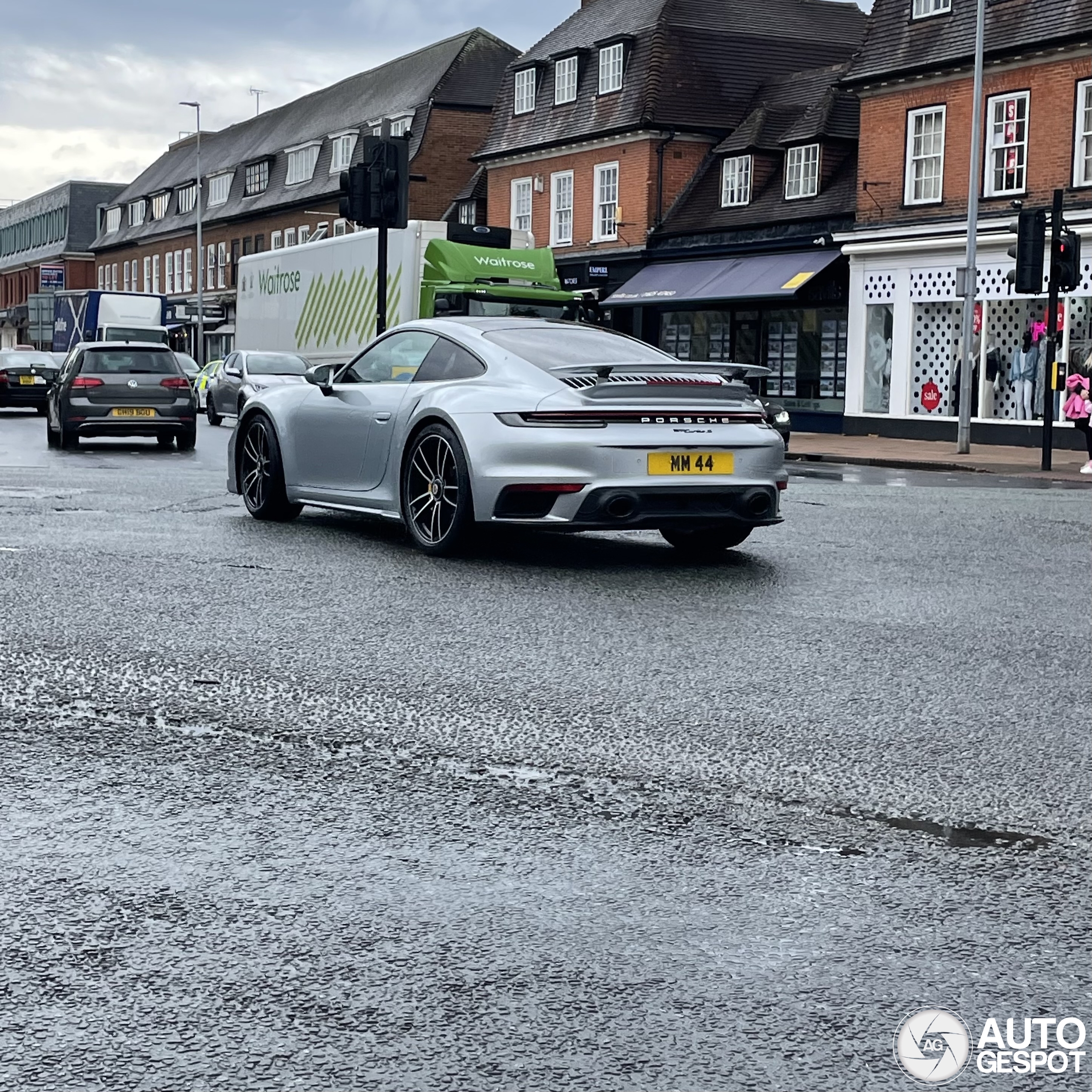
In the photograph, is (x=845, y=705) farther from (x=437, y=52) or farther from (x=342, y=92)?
(x=342, y=92)

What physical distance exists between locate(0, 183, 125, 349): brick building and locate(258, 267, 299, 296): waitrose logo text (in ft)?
202

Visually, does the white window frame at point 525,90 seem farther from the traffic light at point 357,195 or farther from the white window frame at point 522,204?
the traffic light at point 357,195

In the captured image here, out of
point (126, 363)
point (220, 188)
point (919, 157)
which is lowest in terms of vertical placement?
point (126, 363)

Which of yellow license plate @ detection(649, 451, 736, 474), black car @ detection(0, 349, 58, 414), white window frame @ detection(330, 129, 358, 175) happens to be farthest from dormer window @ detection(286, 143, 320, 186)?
yellow license plate @ detection(649, 451, 736, 474)

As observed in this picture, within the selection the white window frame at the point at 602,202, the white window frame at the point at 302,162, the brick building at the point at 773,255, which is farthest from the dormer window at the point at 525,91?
the white window frame at the point at 302,162

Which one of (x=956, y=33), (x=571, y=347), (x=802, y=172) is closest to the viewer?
(x=571, y=347)

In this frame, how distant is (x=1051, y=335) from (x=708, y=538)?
1355 centimetres

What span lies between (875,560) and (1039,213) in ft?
44.5

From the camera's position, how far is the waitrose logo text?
31.9m

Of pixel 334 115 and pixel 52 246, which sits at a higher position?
pixel 334 115

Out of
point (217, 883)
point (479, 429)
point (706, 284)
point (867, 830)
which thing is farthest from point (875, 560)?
point (706, 284)

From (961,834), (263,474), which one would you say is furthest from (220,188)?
(961,834)

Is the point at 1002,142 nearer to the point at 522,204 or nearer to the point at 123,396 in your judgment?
the point at 123,396

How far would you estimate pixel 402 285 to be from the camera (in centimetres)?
2653
